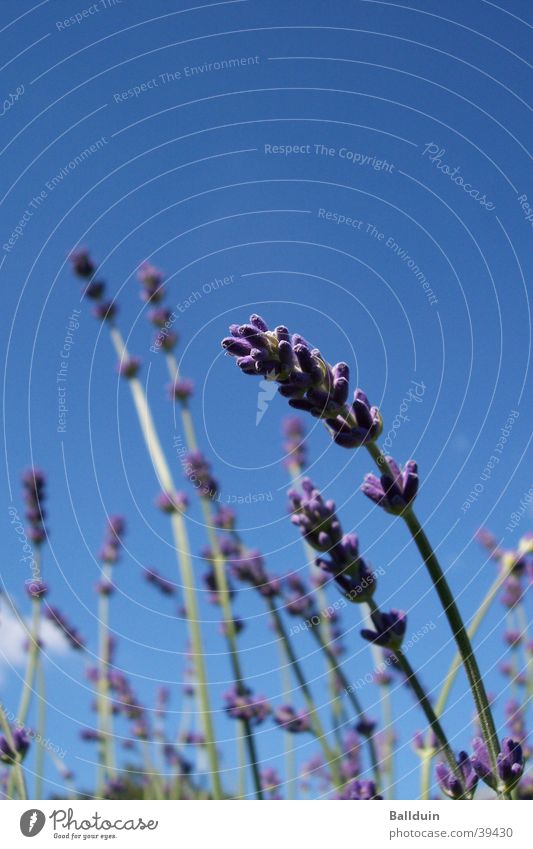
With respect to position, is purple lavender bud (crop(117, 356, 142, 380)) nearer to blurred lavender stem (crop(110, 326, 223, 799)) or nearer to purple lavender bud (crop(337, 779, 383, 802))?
blurred lavender stem (crop(110, 326, 223, 799))

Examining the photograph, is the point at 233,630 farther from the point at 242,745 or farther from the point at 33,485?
the point at 33,485

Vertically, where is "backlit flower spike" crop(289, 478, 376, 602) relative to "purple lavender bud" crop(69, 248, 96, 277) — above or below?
below

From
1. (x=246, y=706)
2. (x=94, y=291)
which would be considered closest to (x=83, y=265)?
(x=94, y=291)

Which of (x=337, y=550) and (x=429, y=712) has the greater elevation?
(x=337, y=550)

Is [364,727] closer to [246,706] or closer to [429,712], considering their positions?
[246,706]
